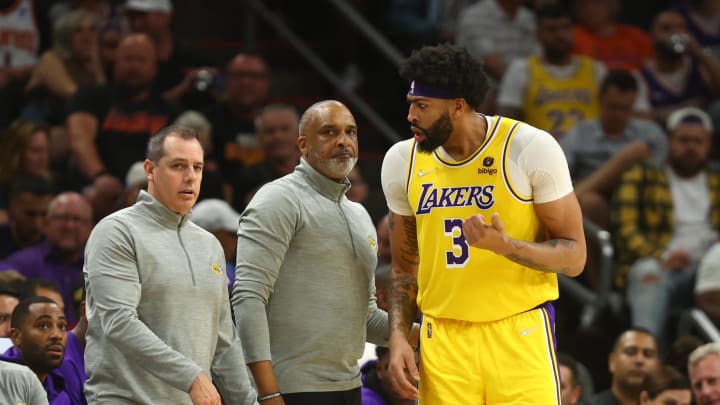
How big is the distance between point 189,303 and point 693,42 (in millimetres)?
6438

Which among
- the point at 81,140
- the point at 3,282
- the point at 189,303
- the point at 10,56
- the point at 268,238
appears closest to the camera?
the point at 189,303

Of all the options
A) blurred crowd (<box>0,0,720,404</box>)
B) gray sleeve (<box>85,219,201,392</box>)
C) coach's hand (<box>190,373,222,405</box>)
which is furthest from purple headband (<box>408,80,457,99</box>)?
blurred crowd (<box>0,0,720,404</box>)

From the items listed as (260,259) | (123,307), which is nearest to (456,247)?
(260,259)

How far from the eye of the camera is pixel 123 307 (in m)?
4.50

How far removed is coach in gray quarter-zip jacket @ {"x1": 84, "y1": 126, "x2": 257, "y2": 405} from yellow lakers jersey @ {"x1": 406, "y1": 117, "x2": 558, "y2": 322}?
82cm

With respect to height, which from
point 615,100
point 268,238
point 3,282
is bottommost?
point 3,282

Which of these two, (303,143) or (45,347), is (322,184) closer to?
(303,143)

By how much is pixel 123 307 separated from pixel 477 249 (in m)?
1.32

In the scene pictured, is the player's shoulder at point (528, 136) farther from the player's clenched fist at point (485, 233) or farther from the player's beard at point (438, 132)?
the player's clenched fist at point (485, 233)

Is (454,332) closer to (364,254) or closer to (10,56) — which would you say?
(364,254)

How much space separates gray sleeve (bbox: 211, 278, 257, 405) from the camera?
4.80 meters

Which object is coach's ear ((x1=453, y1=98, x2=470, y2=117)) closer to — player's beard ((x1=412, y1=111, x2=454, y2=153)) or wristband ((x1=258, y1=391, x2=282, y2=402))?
player's beard ((x1=412, y1=111, x2=454, y2=153))

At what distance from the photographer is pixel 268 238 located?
4992 mm

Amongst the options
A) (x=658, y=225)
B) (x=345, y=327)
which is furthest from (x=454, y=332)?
(x=658, y=225)
